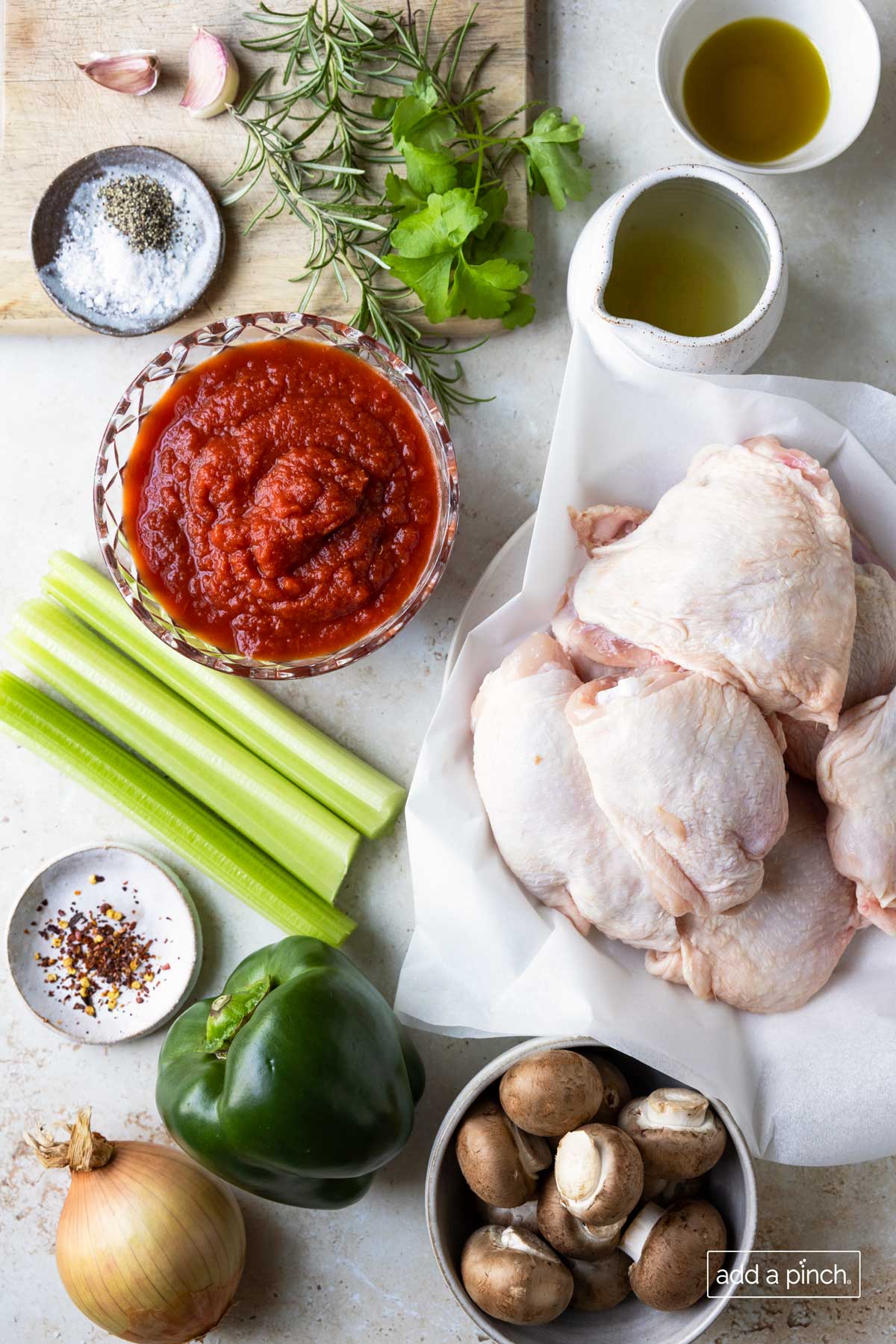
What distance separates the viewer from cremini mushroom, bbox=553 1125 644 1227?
6.42ft

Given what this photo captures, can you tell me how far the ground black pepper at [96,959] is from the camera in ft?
8.14

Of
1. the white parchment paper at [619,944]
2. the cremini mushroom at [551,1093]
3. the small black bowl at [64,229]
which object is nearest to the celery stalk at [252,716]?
the white parchment paper at [619,944]

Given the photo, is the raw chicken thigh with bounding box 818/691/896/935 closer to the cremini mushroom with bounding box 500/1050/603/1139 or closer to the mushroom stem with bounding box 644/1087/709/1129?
the mushroom stem with bounding box 644/1087/709/1129

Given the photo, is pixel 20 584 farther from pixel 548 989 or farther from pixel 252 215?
pixel 548 989

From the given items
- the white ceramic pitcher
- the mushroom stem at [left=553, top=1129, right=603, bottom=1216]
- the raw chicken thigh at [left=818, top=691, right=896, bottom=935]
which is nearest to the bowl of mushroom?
the mushroom stem at [left=553, top=1129, right=603, bottom=1216]

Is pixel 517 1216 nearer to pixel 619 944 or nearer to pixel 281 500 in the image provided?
pixel 619 944

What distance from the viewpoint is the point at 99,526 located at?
225 cm

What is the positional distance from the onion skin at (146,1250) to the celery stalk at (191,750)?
2.28 ft

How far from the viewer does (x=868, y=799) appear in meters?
2.02

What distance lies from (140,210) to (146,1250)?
2.20 metres

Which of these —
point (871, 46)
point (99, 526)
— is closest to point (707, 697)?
point (99, 526)

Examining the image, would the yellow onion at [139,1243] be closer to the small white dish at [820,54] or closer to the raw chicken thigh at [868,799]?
the raw chicken thigh at [868,799]

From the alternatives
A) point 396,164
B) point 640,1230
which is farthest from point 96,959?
point 396,164

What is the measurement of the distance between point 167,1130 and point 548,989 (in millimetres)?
954
